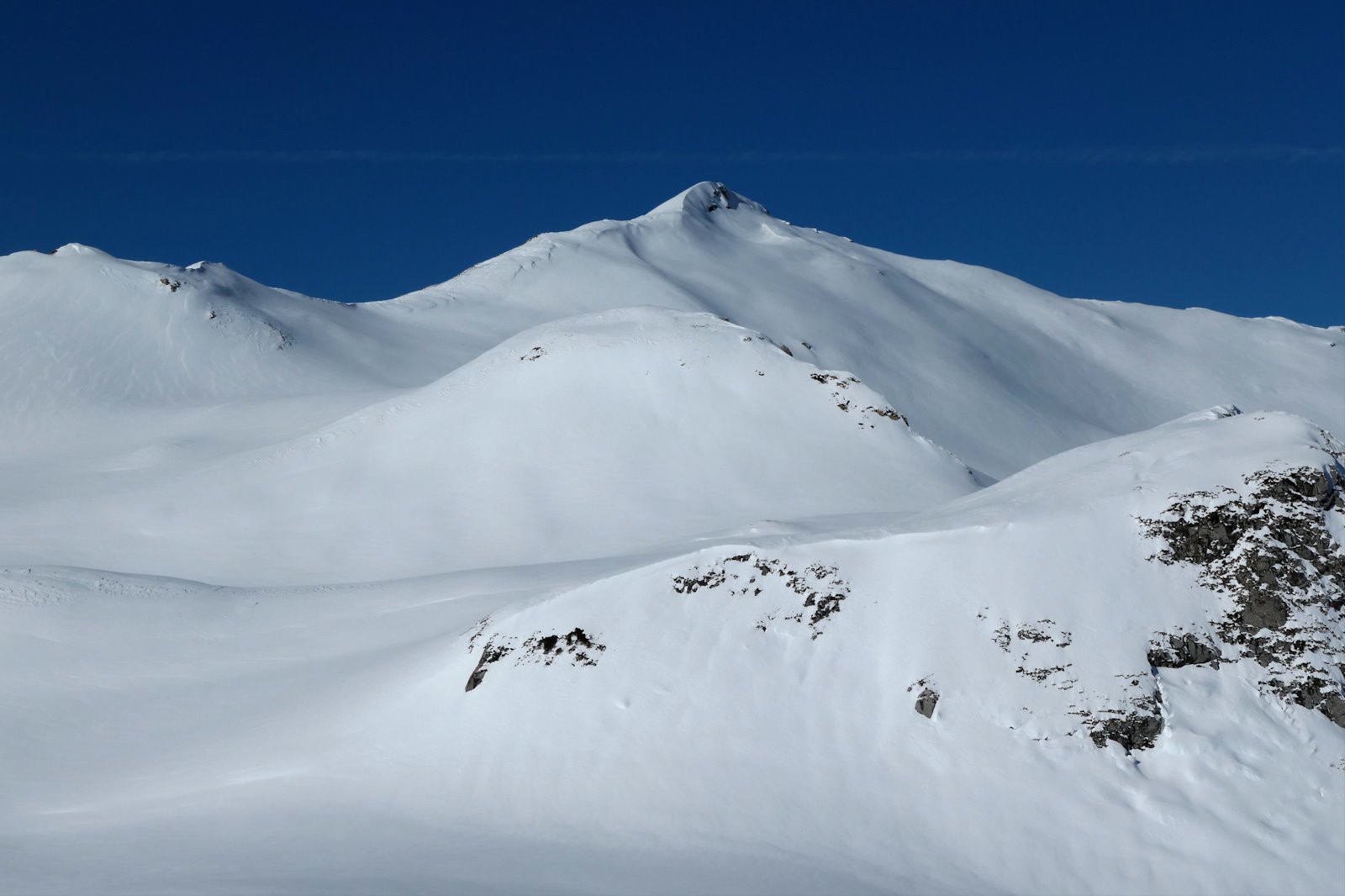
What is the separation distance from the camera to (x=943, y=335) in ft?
258

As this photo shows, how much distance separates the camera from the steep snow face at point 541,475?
3578 cm

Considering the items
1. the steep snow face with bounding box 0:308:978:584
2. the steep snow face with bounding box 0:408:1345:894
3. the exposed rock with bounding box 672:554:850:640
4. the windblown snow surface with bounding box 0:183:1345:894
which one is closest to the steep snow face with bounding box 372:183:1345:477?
the steep snow face with bounding box 0:308:978:584

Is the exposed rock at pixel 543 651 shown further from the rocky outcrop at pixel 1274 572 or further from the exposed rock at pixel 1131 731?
the rocky outcrop at pixel 1274 572

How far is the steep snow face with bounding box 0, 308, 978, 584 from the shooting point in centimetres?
3578

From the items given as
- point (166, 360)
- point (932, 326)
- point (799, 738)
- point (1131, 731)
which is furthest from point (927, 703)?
point (932, 326)

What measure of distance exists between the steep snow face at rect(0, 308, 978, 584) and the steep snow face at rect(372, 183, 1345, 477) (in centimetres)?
2114

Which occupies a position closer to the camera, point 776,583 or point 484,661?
point 776,583

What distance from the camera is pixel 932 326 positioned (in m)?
80.4

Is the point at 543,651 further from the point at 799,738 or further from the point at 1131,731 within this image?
the point at 1131,731

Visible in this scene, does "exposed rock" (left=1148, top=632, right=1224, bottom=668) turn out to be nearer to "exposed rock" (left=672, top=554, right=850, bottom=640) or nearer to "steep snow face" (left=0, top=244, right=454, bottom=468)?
"exposed rock" (left=672, top=554, right=850, bottom=640)

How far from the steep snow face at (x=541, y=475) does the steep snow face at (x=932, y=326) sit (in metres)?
21.1

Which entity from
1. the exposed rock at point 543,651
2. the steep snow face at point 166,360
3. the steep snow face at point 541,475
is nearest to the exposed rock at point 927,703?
the exposed rock at point 543,651

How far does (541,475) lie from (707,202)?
7087cm

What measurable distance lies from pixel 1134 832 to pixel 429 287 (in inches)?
3084
